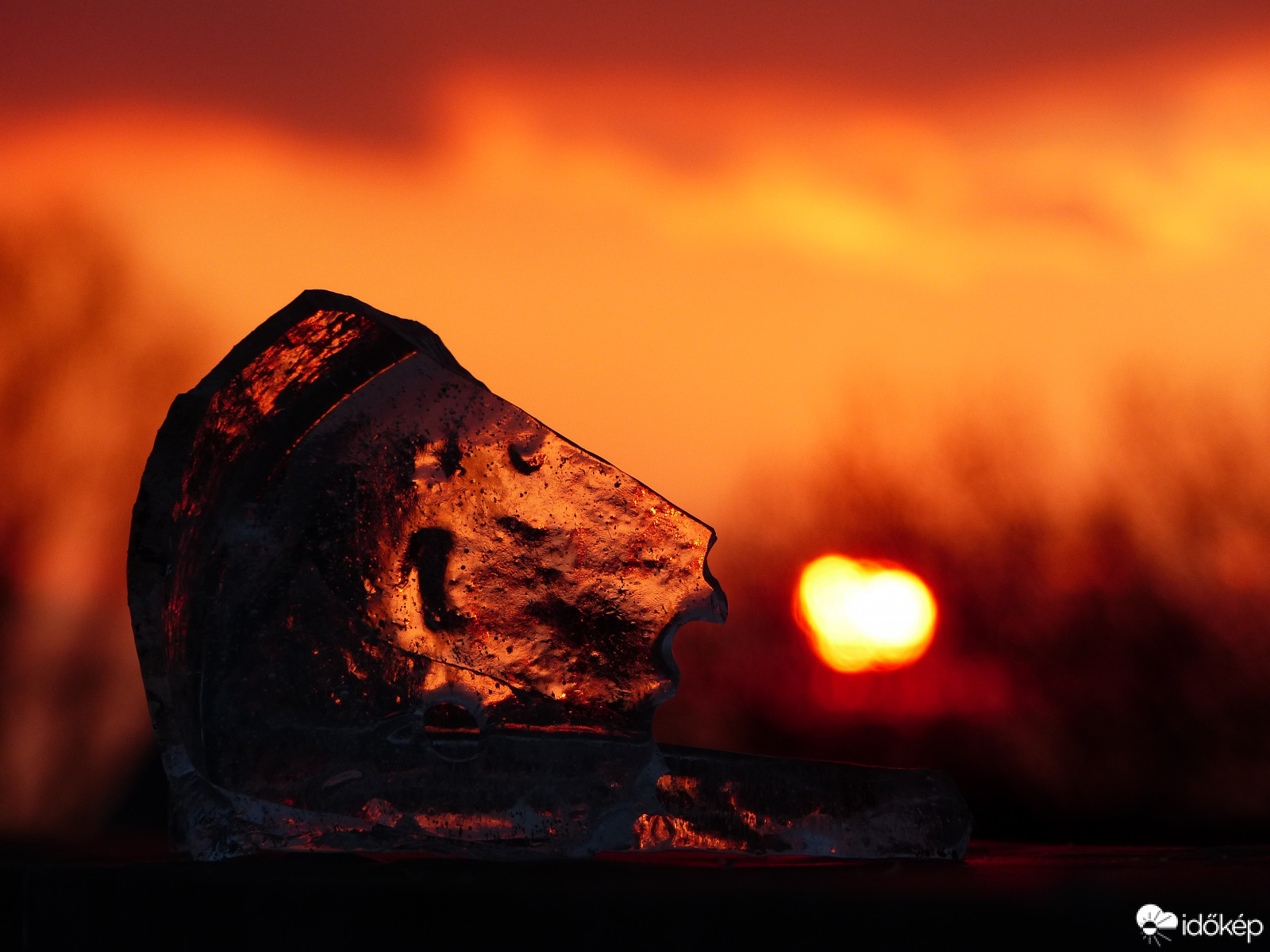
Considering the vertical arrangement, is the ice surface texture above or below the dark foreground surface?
above

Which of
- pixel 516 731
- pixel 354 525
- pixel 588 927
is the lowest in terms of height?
pixel 588 927

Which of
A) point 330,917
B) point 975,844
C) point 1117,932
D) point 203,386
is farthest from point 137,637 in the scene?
point 975,844

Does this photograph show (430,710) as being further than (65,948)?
Yes

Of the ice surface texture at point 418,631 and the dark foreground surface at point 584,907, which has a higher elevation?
the ice surface texture at point 418,631

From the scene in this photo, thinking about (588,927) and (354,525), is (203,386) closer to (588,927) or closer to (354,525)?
(354,525)

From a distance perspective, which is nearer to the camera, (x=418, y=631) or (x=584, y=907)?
(x=584, y=907)
